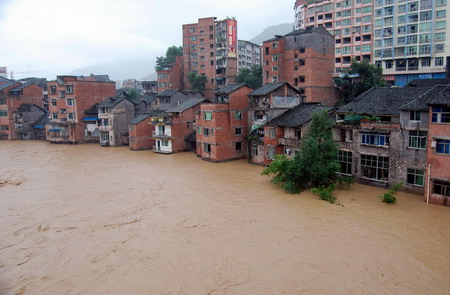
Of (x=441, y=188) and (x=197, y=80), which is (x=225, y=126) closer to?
(x=441, y=188)

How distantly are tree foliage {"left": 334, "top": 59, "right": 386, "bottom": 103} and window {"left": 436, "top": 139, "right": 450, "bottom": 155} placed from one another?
25.5 metres

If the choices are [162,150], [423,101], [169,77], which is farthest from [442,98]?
[169,77]

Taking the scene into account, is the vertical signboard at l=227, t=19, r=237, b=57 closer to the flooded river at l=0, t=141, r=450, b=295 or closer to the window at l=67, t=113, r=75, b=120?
the window at l=67, t=113, r=75, b=120

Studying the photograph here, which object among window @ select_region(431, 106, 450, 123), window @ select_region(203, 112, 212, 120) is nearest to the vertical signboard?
window @ select_region(203, 112, 212, 120)

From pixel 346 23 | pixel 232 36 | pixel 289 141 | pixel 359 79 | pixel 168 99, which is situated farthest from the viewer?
pixel 232 36

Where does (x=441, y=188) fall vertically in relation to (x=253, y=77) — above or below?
below

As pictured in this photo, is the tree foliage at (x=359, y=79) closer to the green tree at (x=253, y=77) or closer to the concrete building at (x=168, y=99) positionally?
the green tree at (x=253, y=77)

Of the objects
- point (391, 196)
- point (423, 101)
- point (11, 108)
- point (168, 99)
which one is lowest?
point (391, 196)

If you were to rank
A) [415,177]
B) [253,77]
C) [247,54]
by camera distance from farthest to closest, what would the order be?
[247,54]
[253,77]
[415,177]

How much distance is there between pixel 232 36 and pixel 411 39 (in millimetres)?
28153

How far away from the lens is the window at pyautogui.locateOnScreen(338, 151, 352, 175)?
24.9m

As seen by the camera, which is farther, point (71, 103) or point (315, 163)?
point (71, 103)

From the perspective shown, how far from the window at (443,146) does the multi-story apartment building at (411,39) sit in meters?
33.4

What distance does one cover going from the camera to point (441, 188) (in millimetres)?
19234
